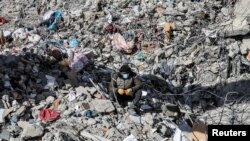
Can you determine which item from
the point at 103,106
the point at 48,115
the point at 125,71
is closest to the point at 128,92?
the point at 125,71

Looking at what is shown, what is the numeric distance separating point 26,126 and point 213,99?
12.2 ft

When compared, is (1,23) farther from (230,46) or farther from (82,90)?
(230,46)

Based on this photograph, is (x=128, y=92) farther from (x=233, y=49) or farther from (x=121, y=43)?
(x=233, y=49)

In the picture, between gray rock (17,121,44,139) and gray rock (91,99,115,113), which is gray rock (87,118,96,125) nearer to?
gray rock (91,99,115,113)

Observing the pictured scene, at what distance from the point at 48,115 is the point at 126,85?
Result: 4.61 ft

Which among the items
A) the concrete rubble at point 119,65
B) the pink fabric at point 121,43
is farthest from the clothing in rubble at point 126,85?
the pink fabric at point 121,43

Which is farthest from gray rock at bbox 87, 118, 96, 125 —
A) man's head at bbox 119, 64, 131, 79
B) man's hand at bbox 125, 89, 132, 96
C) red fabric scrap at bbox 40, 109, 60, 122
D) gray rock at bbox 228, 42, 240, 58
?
gray rock at bbox 228, 42, 240, 58

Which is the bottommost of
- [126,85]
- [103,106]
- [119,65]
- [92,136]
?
[92,136]

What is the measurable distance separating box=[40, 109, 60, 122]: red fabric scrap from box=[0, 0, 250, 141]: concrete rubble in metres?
0.02

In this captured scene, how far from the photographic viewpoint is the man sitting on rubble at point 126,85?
8823mm

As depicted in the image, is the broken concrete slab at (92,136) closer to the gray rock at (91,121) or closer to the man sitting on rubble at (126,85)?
the gray rock at (91,121)

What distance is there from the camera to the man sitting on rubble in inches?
347

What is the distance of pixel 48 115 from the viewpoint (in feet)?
28.8

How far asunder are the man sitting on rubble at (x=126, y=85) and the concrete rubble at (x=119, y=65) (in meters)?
0.29
